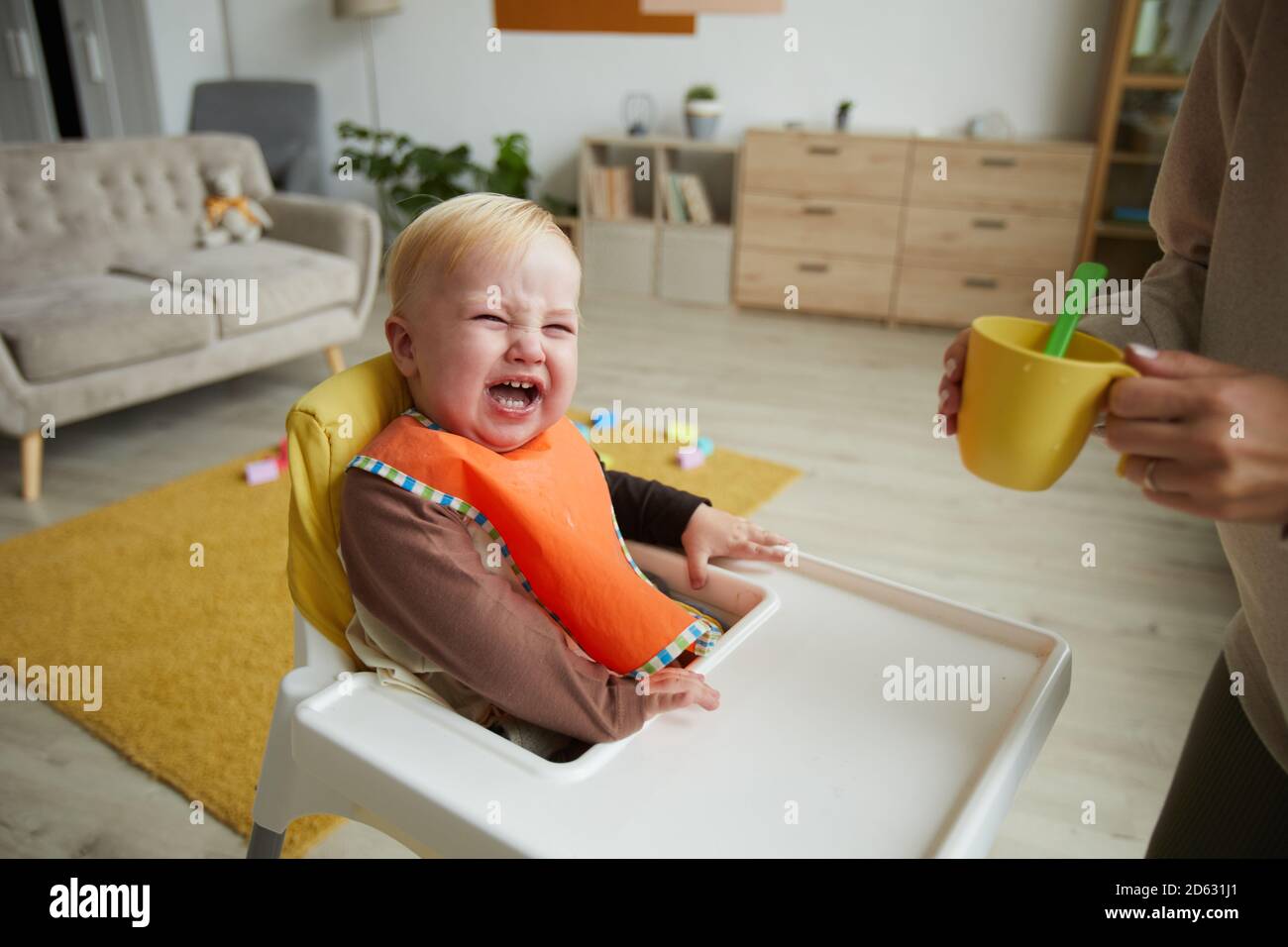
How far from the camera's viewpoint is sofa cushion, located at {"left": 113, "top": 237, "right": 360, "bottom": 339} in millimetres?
2846

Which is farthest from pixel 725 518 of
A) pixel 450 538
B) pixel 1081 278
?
pixel 1081 278

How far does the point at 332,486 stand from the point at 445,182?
4230 mm

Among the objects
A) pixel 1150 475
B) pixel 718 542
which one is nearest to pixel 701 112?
pixel 718 542

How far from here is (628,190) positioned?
4645 millimetres

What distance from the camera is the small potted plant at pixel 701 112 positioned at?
4348 mm

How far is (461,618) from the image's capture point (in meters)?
0.78

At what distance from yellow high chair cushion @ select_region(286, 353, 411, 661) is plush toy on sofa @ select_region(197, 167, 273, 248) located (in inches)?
109

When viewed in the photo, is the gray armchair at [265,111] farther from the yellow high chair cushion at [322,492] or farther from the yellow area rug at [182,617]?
the yellow high chair cushion at [322,492]

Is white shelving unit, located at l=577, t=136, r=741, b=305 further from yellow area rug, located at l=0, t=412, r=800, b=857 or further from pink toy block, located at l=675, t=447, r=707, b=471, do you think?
yellow area rug, located at l=0, t=412, r=800, b=857

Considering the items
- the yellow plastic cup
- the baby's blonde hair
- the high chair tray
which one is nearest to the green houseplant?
the baby's blonde hair

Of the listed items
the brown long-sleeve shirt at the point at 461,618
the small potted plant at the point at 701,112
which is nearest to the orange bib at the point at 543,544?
the brown long-sleeve shirt at the point at 461,618

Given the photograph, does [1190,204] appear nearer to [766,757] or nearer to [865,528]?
[766,757]

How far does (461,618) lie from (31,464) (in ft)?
7.18
